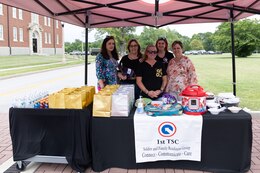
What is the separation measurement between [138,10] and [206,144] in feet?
10.0

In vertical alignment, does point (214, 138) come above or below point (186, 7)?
below

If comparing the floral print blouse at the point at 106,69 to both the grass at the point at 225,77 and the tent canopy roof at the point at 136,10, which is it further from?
the grass at the point at 225,77

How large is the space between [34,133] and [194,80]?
2.64m

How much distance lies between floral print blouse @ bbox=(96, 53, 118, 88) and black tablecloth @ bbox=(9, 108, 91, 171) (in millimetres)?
1525

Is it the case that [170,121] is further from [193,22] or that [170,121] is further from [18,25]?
[18,25]

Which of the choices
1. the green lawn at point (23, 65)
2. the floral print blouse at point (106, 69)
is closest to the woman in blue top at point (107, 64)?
the floral print blouse at point (106, 69)

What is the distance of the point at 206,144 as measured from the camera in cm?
348

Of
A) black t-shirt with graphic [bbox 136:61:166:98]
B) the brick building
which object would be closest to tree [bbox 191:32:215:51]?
the brick building

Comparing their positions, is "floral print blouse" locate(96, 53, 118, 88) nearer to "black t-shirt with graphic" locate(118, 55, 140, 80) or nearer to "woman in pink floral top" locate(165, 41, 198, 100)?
"black t-shirt with graphic" locate(118, 55, 140, 80)

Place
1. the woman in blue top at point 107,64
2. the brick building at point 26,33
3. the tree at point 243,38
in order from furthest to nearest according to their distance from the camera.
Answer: the tree at point 243,38 → the brick building at point 26,33 → the woman in blue top at point 107,64

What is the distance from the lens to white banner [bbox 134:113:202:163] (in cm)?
342

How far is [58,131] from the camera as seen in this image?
140 inches

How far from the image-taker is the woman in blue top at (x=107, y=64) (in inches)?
192

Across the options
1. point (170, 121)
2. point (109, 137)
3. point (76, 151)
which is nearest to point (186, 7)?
point (170, 121)
